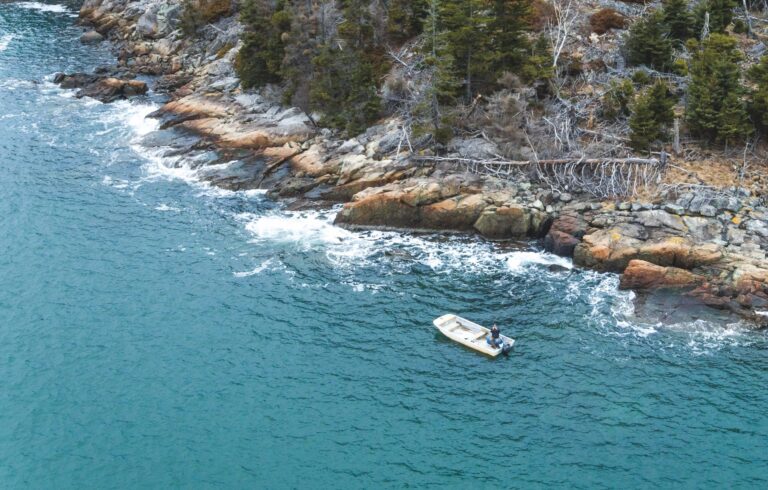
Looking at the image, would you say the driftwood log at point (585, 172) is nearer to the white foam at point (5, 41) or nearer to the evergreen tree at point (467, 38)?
the evergreen tree at point (467, 38)

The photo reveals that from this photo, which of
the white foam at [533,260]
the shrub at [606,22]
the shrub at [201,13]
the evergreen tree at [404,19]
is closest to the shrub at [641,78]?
the shrub at [606,22]

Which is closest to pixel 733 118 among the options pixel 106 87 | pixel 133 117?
pixel 133 117

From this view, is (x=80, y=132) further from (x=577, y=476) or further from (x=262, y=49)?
(x=577, y=476)

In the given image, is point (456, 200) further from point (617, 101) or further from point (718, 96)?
point (718, 96)


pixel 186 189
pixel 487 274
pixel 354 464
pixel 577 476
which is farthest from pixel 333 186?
pixel 577 476

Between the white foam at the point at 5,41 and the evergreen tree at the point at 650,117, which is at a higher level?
the evergreen tree at the point at 650,117

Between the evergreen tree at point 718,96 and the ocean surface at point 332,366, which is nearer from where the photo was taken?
the ocean surface at point 332,366

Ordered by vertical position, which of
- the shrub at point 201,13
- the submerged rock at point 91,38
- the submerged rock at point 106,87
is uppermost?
the shrub at point 201,13
